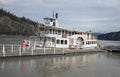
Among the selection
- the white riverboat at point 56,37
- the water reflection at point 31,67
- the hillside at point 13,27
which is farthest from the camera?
the hillside at point 13,27

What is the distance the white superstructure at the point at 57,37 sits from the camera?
139 ft

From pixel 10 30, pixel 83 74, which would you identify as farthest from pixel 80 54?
pixel 10 30

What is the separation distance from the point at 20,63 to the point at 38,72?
15.9ft

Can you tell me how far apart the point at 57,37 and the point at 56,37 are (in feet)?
1.06

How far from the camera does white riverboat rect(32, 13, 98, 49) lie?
42.2m

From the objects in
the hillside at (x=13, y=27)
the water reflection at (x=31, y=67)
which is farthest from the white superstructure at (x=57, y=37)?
the hillside at (x=13, y=27)

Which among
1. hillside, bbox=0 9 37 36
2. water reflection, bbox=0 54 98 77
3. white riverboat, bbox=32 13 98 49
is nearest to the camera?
water reflection, bbox=0 54 98 77

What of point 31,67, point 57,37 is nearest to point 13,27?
point 57,37

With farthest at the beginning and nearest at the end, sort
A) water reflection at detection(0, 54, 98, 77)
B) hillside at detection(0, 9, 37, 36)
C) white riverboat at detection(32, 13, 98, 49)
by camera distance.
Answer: hillside at detection(0, 9, 37, 36)
white riverboat at detection(32, 13, 98, 49)
water reflection at detection(0, 54, 98, 77)

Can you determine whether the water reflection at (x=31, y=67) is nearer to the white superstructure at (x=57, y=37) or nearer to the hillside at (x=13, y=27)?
the white superstructure at (x=57, y=37)

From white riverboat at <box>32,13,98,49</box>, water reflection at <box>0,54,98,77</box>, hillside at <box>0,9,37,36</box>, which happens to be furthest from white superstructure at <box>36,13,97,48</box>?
hillside at <box>0,9,37,36</box>

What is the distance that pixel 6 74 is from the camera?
74.4ft

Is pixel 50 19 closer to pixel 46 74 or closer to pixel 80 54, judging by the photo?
pixel 80 54

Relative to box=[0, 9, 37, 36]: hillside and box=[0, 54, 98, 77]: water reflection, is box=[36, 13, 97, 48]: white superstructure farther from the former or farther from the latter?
box=[0, 9, 37, 36]: hillside
